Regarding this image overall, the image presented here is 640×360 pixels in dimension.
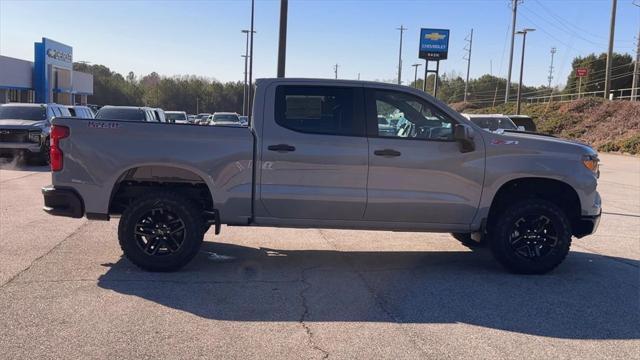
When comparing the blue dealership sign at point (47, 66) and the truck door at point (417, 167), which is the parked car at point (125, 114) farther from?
the blue dealership sign at point (47, 66)

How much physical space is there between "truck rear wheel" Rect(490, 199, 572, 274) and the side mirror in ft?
2.93

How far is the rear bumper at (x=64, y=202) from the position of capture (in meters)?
6.62

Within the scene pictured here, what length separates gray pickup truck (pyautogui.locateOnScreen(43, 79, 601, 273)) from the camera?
21.6ft

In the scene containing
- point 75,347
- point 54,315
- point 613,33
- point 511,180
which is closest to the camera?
point 75,347

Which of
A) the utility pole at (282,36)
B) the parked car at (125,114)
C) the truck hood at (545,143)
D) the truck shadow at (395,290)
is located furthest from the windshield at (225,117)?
the truck hood at (545,143)

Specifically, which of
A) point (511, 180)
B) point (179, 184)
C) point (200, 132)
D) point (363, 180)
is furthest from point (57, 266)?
point (511, 180)

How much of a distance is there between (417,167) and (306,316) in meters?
2.23

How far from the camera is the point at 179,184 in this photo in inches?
274

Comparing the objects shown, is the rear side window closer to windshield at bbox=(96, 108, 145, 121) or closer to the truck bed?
the truck bed

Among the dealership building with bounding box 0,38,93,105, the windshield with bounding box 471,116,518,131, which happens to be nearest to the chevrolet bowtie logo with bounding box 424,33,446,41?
the windshield with bounding box 471,116,518,131

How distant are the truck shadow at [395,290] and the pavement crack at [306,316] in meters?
0.02

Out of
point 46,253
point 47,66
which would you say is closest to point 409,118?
point 46,253

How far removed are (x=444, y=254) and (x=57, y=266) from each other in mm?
4724

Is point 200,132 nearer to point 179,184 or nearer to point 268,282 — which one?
point 179,184
